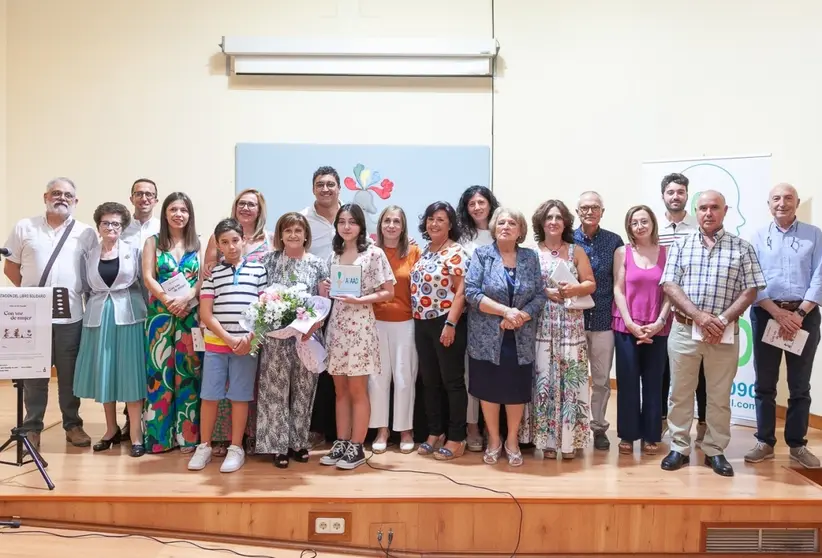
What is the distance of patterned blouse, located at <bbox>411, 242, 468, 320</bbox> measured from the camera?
318cm

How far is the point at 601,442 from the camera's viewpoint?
11.5ft

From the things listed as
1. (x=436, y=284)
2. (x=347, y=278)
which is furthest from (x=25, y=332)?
(x=436, y=284)

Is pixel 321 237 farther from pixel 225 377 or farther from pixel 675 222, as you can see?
pixel 675 222

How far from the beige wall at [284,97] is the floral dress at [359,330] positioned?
2608mm

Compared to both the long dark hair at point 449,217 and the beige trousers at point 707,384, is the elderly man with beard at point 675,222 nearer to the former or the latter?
the beige trousers at point 707,384

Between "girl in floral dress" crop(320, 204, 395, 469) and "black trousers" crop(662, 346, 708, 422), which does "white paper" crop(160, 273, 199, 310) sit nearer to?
"girl in floral dress" crop(320, 204, 395, 469)

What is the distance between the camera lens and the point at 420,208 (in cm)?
548

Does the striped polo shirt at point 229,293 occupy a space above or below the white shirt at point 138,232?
below

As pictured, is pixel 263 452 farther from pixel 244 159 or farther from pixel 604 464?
pixel 244 159

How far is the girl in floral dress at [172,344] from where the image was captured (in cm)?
319

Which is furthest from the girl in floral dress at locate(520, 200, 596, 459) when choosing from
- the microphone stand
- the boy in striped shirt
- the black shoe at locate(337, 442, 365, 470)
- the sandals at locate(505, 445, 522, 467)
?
the microphone stand

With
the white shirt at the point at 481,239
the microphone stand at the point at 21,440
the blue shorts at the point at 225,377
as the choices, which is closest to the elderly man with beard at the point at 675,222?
the white shirt at the point at 481,239

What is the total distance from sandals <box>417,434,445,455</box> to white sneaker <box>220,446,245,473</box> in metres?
1.01

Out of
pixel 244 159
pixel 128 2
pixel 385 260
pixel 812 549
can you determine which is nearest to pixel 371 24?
pixel 244 159
